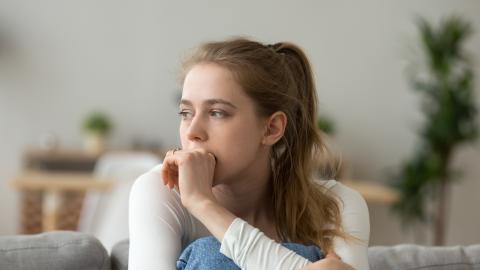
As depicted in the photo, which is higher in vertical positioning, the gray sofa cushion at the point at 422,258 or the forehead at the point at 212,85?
the forehead at the point at 212,85

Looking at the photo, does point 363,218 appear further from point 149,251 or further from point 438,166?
point 438,166

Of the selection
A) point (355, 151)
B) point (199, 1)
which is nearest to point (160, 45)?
point (199, 1)

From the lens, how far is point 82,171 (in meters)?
5.41

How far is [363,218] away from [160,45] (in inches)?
162

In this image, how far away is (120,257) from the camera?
1.62 metres

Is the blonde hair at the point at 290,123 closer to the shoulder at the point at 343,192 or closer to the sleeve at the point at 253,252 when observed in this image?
the shoulder at the point at 343,192

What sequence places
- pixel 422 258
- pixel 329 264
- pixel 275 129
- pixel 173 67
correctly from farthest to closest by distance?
pixel 173 67
pixel 422 258
pixel 275 129
pixel 329 264

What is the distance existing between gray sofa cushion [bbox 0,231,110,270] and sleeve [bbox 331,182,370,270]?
1.58 feet

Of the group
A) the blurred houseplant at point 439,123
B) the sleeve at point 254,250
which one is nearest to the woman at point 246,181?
the sleeve at point 254,250

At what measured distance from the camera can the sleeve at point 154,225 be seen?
4.64 feet

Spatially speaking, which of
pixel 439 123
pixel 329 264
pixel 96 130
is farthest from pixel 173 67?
pixel 329 264

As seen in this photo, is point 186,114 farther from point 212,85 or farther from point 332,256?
point 332,256

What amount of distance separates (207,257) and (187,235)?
0.69ft

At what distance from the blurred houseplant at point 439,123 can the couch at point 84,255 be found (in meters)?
3.57
